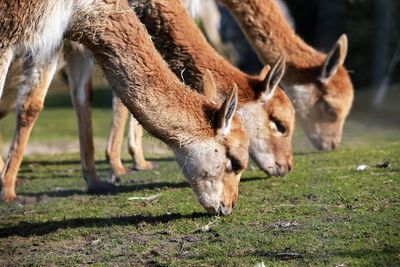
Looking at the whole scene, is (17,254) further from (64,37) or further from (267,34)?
(267,34)

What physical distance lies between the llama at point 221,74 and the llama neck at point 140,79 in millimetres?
1576

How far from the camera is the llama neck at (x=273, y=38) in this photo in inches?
378

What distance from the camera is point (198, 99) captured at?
6.56m

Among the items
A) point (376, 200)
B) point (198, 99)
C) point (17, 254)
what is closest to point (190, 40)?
point (198, 99)

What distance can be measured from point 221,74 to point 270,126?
2.25ft

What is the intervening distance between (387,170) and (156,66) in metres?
2.75

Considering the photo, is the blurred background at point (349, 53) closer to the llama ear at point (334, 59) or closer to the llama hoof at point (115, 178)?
the llama ear at point (334, 59)

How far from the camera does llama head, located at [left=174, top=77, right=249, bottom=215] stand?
652 cm

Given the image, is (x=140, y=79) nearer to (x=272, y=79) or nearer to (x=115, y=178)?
(x=272, y=79)

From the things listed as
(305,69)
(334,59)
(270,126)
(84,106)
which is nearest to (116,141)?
(84,106)

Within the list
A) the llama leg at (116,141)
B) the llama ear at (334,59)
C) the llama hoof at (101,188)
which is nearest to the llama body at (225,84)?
the llama hoof at (101,188)

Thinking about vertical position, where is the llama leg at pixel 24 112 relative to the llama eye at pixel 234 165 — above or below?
below

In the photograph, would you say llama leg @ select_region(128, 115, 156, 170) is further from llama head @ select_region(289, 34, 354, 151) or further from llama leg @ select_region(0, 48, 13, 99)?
llama leg @ select_region(0, 48, 13, 99)

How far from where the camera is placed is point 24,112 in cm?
810
